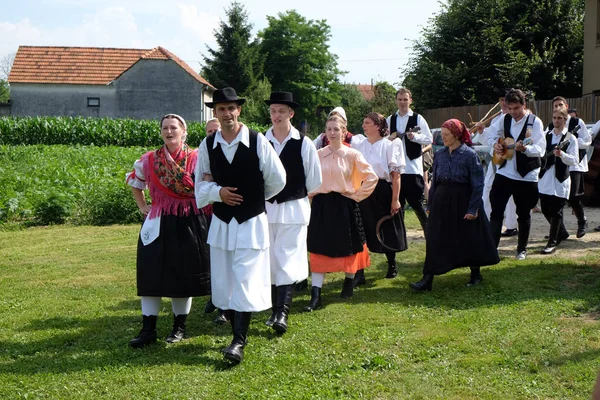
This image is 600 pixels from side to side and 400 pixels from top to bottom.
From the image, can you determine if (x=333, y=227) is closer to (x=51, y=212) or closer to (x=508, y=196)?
(x=508, y=196)

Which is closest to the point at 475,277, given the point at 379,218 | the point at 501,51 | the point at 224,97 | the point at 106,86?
the point at 379,218

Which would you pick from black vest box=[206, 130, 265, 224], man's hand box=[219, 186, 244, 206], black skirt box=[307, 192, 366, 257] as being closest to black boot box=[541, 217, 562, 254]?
black skirt box=[307, 192, 366, 257]

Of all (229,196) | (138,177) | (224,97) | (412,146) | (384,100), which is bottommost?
(229,196)

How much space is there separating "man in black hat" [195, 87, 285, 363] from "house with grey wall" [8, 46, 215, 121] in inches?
1758

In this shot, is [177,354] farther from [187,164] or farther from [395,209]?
[395,209]

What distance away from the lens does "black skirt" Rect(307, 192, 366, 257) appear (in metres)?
7.12

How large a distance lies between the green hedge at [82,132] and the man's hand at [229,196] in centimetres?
3389

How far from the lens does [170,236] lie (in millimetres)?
5793

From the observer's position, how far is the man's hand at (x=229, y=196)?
17.6ft

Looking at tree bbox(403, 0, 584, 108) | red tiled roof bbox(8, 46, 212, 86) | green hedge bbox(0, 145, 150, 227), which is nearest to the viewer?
green hedge bbox(0, 145, 150, 227)

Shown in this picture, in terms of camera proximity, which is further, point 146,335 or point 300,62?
point 300,62

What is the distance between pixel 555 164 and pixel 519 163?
5.39 ft

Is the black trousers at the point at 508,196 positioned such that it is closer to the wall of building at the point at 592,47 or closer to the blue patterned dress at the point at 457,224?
the blue patterned dress at the point at 457,224

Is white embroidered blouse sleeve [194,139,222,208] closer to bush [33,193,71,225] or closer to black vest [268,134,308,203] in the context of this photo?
black vest [268,134,308,203]
